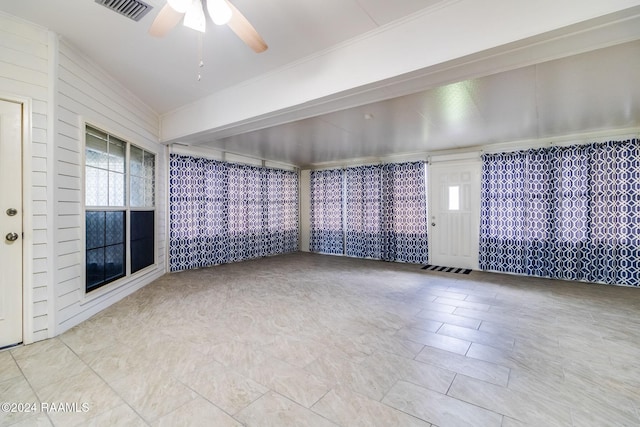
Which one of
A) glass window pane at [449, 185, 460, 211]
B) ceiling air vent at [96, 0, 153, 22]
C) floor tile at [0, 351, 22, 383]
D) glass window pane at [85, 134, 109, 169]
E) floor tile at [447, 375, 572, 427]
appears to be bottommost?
floor tile at [447, 375, 572, 427]

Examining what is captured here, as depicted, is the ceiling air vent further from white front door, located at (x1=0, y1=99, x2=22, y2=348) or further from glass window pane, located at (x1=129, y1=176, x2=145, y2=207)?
glass window pane, located at (x1=129, y1=176, x2=145, y2=207)

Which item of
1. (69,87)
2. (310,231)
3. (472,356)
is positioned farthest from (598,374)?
(310,231)

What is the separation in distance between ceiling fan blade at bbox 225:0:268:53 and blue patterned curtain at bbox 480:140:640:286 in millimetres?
4983

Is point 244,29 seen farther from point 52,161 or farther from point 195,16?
point 52,161

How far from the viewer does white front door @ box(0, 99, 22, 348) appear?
2.43 metres

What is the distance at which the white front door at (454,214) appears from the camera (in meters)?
5.73

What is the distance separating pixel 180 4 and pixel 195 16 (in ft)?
0.43

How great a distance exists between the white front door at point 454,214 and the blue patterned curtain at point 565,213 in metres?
0.22

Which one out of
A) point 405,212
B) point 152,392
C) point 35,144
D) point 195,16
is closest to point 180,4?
point 195,16

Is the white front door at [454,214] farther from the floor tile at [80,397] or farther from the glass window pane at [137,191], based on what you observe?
the floor tile at [80,397]

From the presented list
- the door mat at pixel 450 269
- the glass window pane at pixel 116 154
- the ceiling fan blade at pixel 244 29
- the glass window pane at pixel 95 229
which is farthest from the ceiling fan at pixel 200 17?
the door mat at pixel 450 269

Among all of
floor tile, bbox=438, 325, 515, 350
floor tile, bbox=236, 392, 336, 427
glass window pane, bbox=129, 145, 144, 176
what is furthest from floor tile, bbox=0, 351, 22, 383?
floor tile, bbox=438, 325, 515, 350

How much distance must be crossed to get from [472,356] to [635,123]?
4.57 metres

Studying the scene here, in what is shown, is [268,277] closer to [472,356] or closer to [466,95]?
[472,356]
